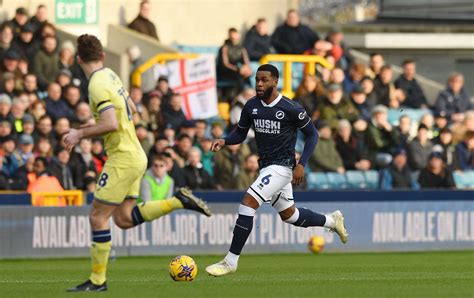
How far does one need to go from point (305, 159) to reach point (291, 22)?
12299 millimetres

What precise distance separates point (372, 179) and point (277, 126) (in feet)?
32.2

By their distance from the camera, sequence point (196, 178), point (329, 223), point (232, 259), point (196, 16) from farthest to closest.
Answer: point (196, 16), point (196, 178), point (329, 223), point (232, 259)

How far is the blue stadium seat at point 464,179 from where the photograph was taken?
24930 millimetres

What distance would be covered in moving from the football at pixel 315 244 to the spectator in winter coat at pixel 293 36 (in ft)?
21.0

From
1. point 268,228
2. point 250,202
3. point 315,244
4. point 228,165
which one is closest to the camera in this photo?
point 250,202

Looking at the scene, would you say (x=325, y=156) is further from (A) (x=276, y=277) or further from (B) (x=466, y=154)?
(A) (x=276, y=277)

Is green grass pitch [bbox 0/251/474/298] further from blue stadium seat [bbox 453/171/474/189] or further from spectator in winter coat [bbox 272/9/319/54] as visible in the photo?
spectator in winter coat [bbox 272/9/319/54]

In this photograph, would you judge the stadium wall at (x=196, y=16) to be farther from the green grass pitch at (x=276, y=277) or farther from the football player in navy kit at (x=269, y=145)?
the football player in navy kit at (x=269, y=145)

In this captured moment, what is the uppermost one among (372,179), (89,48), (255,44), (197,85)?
(255,44)

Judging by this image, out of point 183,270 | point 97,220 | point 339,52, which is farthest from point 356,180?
point 97,220

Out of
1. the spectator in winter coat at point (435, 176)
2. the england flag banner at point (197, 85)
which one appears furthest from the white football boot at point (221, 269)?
the england flag banner at point (197, 85)

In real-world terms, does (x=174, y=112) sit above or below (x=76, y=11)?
below

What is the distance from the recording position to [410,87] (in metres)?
27.6

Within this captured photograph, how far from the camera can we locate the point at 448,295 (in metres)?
12.7
